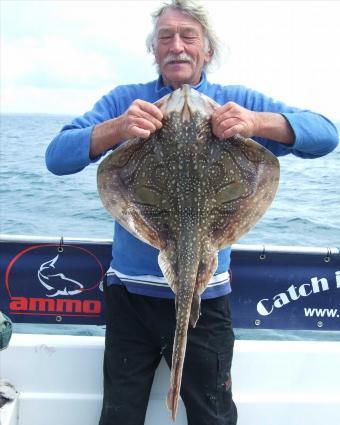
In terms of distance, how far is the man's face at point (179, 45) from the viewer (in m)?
2.38

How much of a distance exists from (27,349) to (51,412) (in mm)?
404

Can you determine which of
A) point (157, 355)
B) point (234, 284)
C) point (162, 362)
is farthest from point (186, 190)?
point (234, 284)

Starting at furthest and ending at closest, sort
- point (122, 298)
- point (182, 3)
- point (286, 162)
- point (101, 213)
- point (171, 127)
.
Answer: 1. point (286, 162)
2. point (101, 213)
3. point (122, 298)
4. point (182, 3)
5. point (171, 127)

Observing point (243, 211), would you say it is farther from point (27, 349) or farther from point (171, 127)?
point (27, 349)

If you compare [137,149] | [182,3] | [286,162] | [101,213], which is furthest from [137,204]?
[286,162]

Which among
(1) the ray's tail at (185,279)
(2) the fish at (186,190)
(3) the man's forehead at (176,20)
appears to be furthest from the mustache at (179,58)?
(1) the ray's tail at (185,279)

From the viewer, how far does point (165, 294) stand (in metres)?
2.48

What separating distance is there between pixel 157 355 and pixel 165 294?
1.27 feet

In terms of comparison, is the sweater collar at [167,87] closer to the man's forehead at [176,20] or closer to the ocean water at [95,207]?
the man's forehead at [176,20]

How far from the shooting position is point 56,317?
349 cm

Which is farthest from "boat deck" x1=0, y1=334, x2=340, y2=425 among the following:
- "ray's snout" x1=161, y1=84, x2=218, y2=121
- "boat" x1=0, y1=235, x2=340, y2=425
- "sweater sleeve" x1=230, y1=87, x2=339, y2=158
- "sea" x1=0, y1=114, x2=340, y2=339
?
"sea" x1=0, y1=114, x2=340, y2=339

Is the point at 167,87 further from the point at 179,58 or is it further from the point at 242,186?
the point at 242,186

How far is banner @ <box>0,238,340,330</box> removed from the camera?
135 inches

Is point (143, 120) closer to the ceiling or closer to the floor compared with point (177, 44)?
closer to the floor
